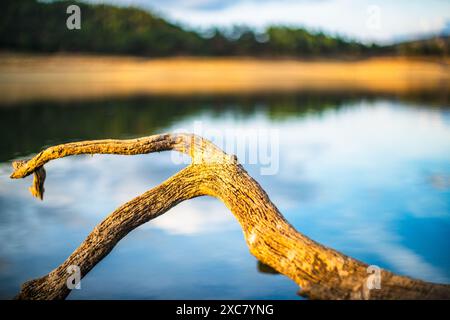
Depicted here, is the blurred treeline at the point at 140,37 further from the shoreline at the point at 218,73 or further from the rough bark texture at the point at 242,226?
the rough bark texture at the point at 242,226

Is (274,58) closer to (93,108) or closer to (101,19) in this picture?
(101,19)

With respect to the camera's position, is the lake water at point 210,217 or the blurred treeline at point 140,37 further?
the blurred treeline at point 140,37

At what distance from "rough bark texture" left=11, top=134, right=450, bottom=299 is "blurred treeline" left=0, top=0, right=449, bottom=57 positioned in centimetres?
5626

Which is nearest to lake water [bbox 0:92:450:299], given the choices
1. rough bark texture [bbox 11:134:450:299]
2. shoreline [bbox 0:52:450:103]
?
rough bark texture [bbox 11:134:450:299]

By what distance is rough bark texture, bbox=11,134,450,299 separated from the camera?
14.1 ft

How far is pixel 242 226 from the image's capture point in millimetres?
5391

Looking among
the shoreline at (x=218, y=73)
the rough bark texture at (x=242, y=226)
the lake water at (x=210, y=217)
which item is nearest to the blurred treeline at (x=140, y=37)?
the shoreline at (x=218, y=73)

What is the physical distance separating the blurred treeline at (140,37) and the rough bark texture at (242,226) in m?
56.3

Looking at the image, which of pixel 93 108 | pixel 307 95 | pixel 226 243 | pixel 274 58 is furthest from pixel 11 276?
pixel 274 58

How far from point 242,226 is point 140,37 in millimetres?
63022

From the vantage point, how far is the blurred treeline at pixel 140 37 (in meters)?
59.7

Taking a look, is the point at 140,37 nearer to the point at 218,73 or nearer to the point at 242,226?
the point at 218,73

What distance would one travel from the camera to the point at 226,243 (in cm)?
741
